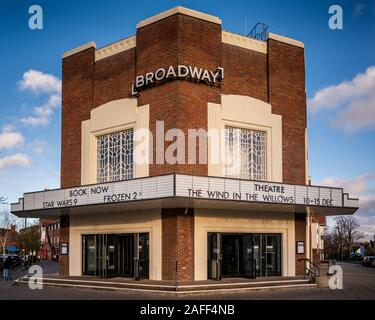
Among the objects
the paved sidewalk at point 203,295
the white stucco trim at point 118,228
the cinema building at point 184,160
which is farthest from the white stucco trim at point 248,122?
the paved sidewalk at point 203,295

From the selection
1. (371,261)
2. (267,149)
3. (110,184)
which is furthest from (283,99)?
(371,261)

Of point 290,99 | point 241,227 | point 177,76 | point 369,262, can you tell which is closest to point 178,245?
point 241,227

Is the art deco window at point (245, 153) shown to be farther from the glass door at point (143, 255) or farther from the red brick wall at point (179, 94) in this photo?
the glass door at point (143, 255)

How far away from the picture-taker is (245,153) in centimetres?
2534

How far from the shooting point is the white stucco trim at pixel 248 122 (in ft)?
78.7

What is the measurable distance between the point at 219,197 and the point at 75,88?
36.1ft

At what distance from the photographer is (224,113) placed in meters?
24.5

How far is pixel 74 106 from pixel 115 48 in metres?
3.80

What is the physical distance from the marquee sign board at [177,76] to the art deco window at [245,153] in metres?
2.48

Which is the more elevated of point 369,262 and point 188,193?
point 188,193

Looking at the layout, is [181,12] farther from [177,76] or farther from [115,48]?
[115,48]

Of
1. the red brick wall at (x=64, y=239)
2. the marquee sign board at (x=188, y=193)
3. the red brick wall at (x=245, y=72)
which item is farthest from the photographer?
the red brick wall at (x=64, y=239)

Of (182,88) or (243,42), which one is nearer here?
(182,88)

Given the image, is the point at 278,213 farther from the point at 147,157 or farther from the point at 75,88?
the point at 75,88
